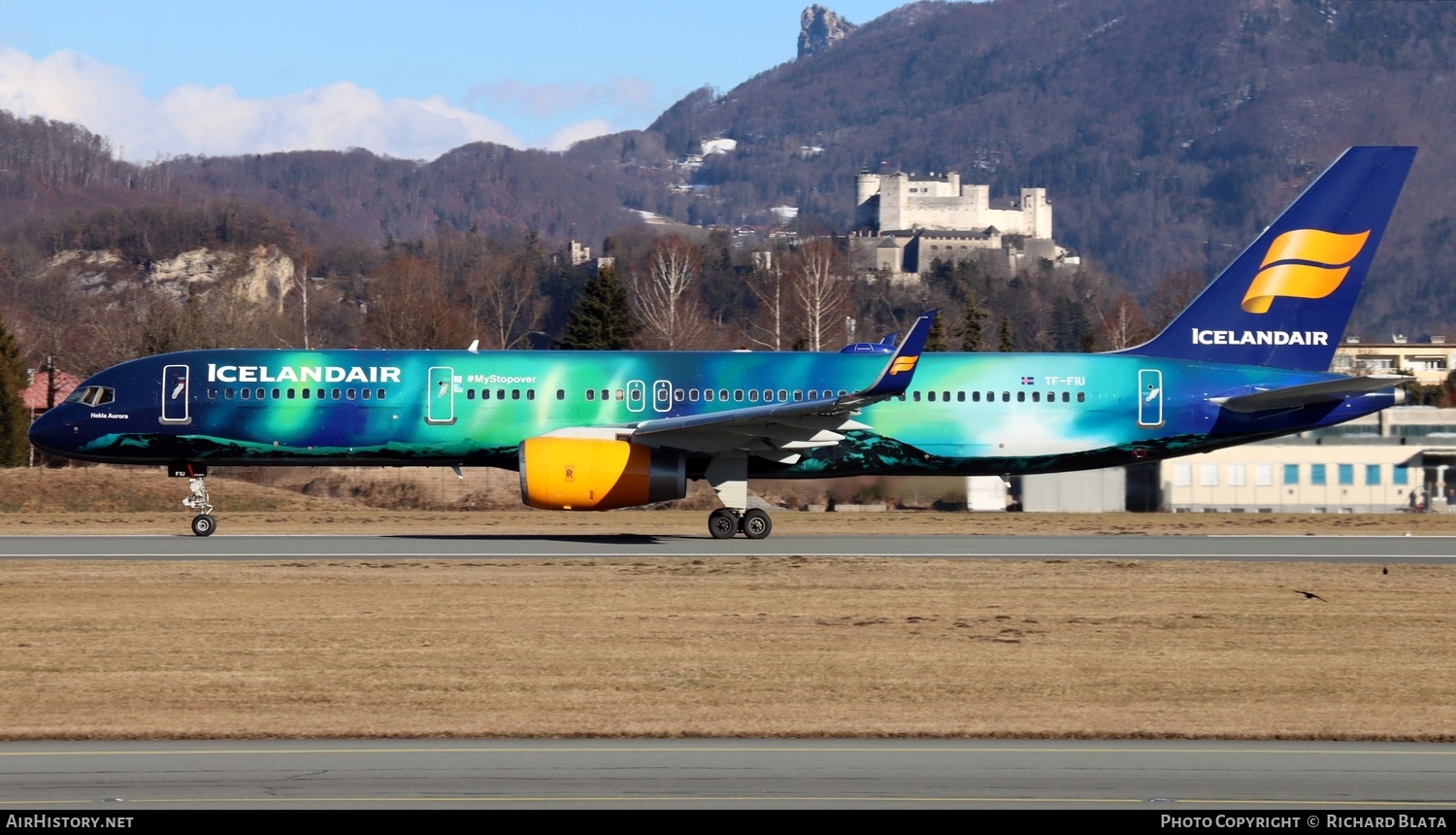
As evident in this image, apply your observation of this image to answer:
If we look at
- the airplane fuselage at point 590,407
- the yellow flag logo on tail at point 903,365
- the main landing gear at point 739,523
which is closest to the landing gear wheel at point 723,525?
the main landing gear at point 739,523

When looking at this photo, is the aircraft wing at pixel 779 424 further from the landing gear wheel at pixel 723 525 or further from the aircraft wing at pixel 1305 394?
the aircraft wing at pixel 1305 394

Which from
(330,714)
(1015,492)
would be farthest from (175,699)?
(1015,492)

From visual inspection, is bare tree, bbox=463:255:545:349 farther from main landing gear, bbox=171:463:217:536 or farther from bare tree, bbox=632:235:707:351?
main landing gear, bbox=171:463:217:536

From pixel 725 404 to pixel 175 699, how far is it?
17.8 meters

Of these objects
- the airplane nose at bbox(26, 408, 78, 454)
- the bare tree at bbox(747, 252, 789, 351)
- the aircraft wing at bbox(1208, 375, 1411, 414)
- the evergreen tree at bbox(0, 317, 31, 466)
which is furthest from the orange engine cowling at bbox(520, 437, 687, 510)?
the bare tree at bbox(747, 252, 789, 351)

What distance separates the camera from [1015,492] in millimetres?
46094

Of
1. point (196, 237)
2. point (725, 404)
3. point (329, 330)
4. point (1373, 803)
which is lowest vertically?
point (1373, 803)

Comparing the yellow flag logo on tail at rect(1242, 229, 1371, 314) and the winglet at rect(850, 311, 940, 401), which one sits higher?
the yellow flag logo on tail at rect(1242, 229, 1371, 314)

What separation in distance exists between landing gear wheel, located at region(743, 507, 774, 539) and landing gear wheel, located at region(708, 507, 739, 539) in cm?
23

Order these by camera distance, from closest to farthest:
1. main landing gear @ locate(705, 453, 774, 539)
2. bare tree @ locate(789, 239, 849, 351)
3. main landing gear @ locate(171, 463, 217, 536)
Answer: main landing gear @ locate(705, 453, 774, 539), main landing gear @ locate(171, 463, 217, 536), bare tree @ locate(789, 239, 849, 351)

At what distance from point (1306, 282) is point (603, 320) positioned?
159 feet

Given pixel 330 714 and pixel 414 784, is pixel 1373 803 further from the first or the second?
pixel 330 714
